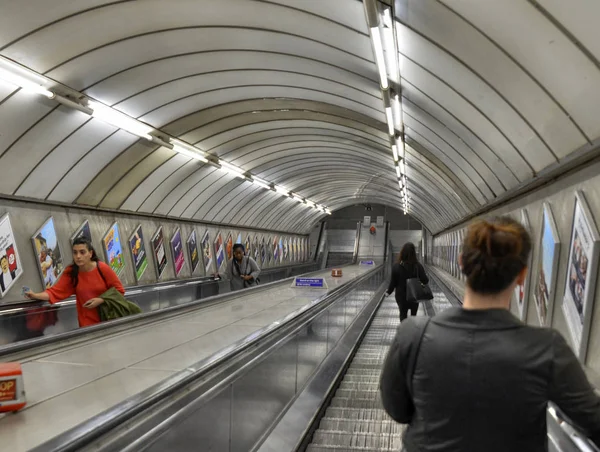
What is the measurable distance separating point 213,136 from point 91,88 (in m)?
5.50

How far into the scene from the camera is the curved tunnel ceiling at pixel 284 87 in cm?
536

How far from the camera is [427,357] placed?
1812 millimetres

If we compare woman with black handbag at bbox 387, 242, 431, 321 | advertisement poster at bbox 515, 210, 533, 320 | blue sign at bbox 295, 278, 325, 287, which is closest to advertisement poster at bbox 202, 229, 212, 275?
blue sign at bbox 295, 278, 325, 287

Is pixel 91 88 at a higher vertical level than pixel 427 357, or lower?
higher

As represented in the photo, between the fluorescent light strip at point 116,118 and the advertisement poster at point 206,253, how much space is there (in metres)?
10.4

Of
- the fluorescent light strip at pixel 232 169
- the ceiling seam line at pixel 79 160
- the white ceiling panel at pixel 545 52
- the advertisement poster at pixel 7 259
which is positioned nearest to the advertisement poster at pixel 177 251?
the fluorescent light strip at pixel 232 169

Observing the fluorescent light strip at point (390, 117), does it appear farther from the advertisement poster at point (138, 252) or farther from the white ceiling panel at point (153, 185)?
the advertisement poster at point (138, 252)

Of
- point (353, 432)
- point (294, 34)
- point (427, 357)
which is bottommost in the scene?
point (353, 432)

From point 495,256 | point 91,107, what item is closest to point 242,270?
point 91,107

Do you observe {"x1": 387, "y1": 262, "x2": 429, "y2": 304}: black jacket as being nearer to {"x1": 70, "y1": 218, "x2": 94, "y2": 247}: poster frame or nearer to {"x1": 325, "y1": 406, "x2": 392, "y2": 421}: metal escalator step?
{"x1": 325, "y1": 406, "x2": 392, "y2": 421}: metal escalator step

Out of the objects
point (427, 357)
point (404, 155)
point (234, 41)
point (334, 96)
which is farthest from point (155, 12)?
point (404, 155)

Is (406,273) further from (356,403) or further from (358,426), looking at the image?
(358,426)

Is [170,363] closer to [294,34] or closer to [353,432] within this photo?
[353,432]

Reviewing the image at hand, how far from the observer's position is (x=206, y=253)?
21.8 metres
